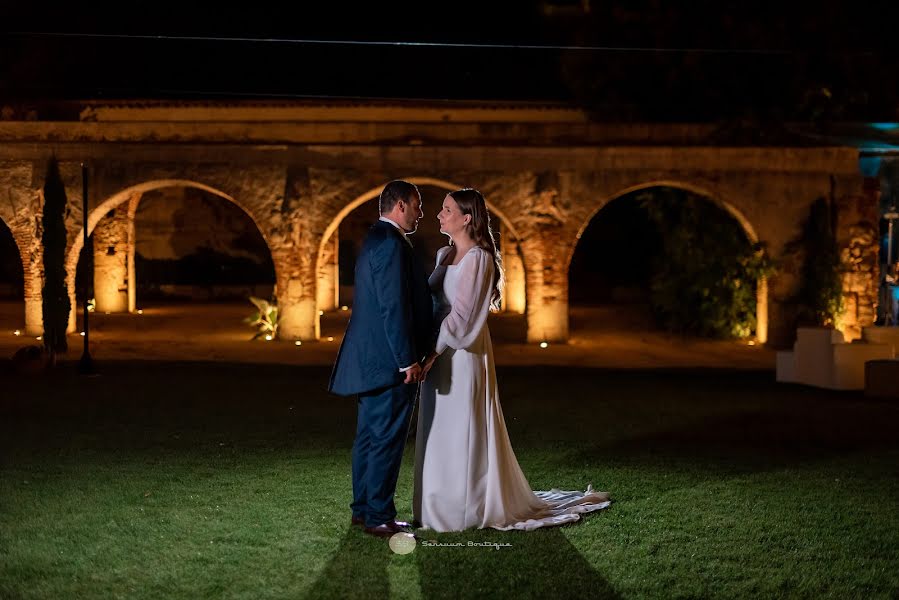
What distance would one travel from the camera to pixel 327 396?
10.6 m

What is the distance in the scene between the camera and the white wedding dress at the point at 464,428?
5320 mm

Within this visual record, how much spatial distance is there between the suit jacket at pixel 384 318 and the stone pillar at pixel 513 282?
17.9m

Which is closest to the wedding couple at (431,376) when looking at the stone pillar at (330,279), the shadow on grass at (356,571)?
the shadow on grass at (356,571)

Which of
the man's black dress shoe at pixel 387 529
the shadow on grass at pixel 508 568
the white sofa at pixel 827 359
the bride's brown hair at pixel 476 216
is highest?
the bride's brown hair at pixel 476 216

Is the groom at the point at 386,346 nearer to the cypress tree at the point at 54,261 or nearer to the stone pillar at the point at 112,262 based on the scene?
the cypress tree at the point at 54,261

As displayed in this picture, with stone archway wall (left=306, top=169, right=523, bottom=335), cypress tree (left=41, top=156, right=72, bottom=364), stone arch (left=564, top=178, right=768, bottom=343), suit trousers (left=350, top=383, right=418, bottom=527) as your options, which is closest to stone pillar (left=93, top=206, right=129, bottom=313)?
cypress tree (left=41, top=156, right=72, bottom=364)

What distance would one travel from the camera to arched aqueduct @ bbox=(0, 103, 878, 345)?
1627cm

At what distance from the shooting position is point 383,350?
17.0 ft

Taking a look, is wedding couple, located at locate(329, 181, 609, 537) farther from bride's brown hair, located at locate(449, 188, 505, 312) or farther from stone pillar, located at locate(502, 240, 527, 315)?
stone pillar, located at locate(502, 240, 527, 315)

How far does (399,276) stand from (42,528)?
2423 mm

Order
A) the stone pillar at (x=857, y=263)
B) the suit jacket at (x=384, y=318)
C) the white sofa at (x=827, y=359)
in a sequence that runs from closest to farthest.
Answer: the suit jacket at (x=384, y=318) < the white sofa at (x=827, y=359) < the stone pillar at (x=857, y=263)

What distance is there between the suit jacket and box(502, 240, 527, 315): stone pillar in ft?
58.8

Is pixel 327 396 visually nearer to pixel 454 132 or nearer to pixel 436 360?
pixel 436 360

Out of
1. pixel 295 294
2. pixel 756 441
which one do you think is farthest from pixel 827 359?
pixel 295 294
